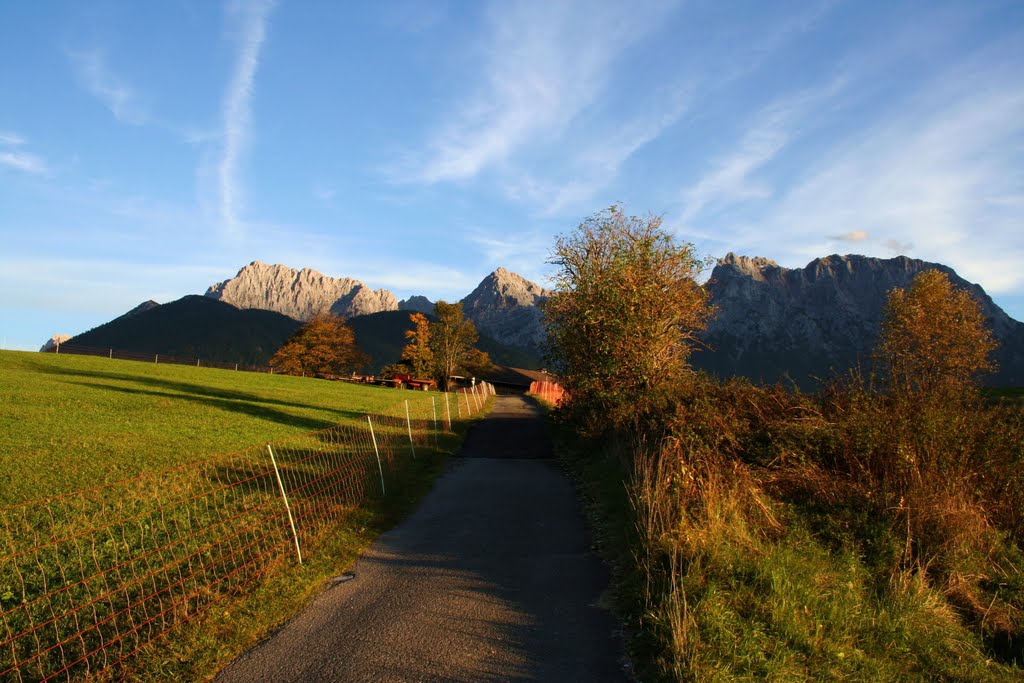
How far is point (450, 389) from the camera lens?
80562 mm

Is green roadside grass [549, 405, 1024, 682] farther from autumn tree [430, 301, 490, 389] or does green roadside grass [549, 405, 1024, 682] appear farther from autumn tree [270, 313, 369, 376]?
autumn tree [270, 313, 369, 376]

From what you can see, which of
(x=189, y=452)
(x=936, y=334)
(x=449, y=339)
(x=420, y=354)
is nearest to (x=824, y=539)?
(x=189, y=452)

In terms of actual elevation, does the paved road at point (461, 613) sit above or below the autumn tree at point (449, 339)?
below

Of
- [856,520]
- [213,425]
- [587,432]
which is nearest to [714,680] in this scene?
[856,520]

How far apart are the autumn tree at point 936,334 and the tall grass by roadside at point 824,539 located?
33.3 meters

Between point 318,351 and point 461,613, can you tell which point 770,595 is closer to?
point 461,613

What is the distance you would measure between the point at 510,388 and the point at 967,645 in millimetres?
93634

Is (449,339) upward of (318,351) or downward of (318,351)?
upward

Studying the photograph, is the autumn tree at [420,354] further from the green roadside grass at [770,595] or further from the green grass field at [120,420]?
the green roadside grass at [770,595]

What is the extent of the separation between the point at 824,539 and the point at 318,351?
83.7 meters

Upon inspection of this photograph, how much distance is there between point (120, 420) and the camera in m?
19.7

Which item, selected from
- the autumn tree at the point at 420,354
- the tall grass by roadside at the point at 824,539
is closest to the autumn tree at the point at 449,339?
the autumn tree at the point at 420,354

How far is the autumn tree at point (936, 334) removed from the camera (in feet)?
131

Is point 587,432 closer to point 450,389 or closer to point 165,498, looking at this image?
point 165,498
